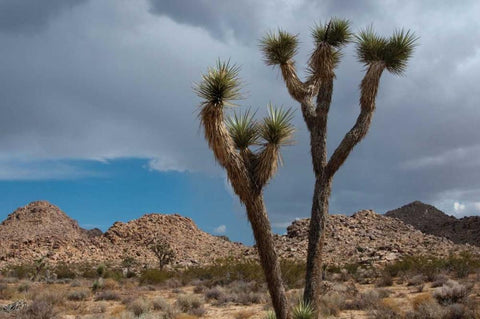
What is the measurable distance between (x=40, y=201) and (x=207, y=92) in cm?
5694

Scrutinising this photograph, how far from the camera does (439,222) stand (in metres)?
56.8

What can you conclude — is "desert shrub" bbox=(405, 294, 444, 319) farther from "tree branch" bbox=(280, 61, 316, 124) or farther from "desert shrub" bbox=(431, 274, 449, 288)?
"tree branch" bbox=(280, 61, 316, 124)

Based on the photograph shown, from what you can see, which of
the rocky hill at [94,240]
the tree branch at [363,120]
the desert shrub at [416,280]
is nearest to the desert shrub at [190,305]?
the tree branch at [363,120]

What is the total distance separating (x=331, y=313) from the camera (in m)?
15.0

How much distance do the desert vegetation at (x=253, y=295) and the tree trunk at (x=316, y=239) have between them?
0.34 meters

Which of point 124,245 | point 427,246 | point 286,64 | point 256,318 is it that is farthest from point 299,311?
point 124,245

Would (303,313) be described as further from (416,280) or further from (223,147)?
(416,280)

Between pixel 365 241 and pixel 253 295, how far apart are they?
24.0 meters

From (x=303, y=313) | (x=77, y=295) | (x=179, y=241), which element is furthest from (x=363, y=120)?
(x=179, y=241)

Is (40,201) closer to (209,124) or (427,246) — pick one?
(427,246)

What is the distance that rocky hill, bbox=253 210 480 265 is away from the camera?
32375mm

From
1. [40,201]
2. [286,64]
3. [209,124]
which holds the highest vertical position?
[40,201]

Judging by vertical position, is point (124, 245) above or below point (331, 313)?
above

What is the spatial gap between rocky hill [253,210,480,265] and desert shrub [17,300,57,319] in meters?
19.0
